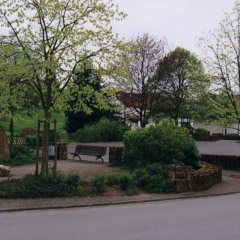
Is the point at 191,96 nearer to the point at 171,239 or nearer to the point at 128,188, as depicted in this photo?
the point at 128,188

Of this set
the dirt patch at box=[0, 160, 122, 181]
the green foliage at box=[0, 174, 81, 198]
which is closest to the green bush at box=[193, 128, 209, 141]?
the dirt patch at box=[0, 160, 122, 181]

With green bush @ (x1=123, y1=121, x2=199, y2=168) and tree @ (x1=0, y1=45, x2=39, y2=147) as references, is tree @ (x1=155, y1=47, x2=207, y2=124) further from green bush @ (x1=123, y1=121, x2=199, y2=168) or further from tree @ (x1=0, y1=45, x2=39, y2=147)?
tree @ (x1=0, y1=45, x2=39, y2=147)

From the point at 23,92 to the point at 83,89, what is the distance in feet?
6.52

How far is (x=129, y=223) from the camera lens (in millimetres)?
10398

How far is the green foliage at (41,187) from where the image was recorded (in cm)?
1360

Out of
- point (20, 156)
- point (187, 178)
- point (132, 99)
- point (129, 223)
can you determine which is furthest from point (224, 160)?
point (132, 99)

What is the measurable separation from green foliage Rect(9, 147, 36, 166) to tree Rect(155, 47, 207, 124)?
92.5ft

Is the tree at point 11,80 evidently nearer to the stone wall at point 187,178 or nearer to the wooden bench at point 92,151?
the stone wall at point 187,178

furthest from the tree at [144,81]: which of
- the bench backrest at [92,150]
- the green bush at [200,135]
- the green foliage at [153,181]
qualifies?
the green foliage at [153,181]

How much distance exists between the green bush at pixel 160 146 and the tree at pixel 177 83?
3092cm

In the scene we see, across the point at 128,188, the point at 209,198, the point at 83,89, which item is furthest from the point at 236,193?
the point at 83,89

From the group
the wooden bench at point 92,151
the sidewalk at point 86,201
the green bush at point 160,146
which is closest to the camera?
the sidewalk at point 86,201

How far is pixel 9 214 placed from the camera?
38.0 ft

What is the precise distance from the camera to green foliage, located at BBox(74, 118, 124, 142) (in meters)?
42.9
